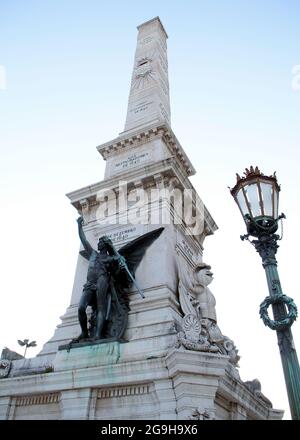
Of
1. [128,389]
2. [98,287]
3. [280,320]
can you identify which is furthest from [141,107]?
[280,320]

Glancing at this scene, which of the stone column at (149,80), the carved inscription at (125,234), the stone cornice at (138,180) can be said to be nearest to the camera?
the carved inscription at (125,234)

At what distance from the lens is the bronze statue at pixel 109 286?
10.4 meters

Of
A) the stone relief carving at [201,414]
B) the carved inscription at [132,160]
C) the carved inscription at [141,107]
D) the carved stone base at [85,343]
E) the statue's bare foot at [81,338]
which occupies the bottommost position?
the stone relief carving at [201,414]

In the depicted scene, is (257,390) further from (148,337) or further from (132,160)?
(132,160)

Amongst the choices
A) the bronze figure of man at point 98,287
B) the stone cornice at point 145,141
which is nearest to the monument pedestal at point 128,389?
the bronze figure of man at point 98,287

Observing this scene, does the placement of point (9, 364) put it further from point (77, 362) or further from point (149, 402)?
point (149, 402)

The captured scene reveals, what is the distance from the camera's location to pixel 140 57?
22406mm

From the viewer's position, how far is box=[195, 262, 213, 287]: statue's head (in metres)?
12.1

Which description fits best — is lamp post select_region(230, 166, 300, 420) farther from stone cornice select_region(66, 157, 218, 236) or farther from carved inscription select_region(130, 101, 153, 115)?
carved inscription select_region(130, 101, 153, 115)

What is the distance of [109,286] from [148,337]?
6.80 ft

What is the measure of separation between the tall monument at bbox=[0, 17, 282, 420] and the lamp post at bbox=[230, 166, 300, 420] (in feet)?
11.3

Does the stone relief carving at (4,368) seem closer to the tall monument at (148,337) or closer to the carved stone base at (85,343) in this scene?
the tall monument at (148,337)

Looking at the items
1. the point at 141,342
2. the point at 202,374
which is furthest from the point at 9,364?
the point at 202,374

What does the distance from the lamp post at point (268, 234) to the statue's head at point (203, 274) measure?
6.53 m
